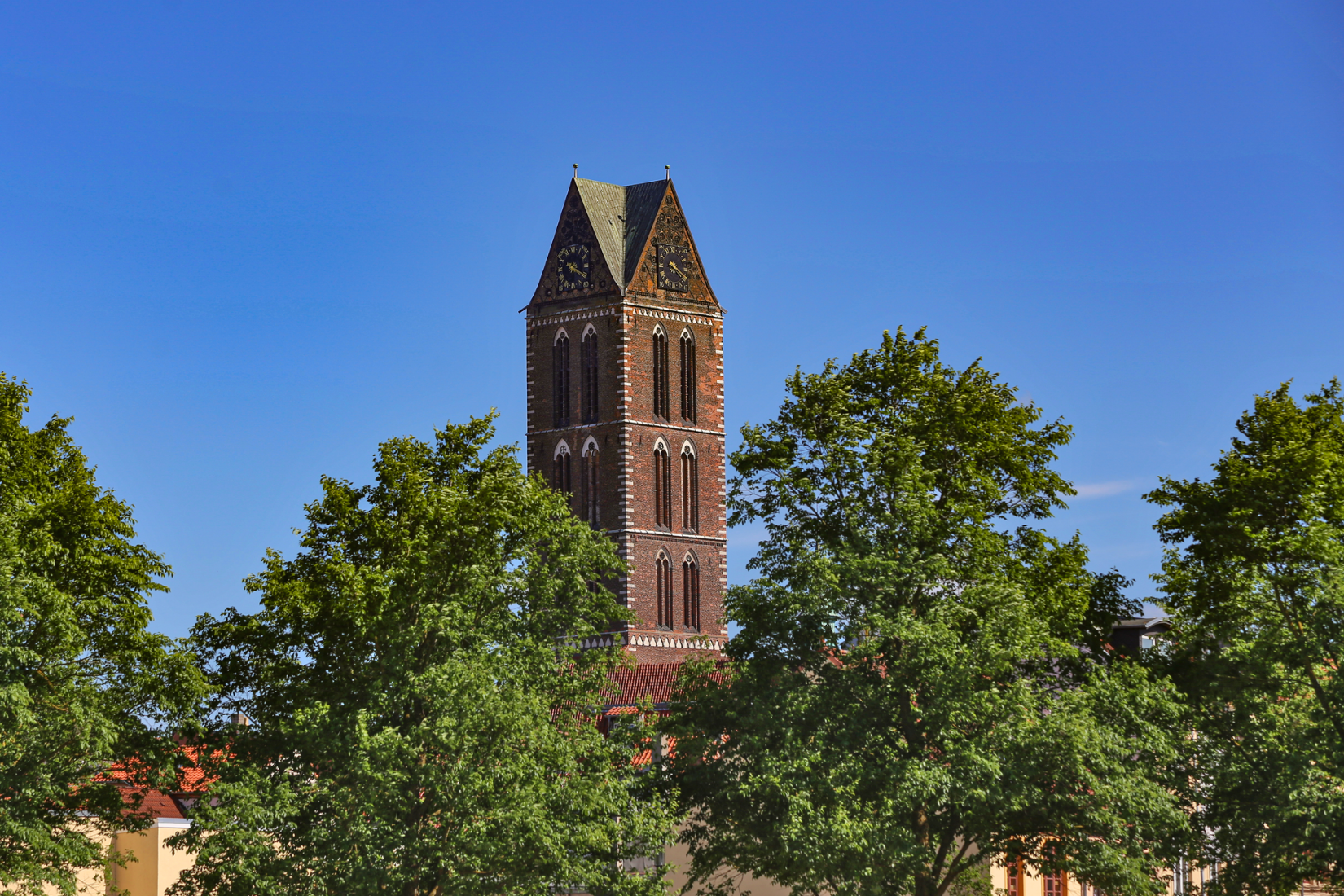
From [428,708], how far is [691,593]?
234 ft

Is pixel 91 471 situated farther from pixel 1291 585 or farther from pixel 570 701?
pixel 1291 585

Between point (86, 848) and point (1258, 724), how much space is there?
97.5 ft

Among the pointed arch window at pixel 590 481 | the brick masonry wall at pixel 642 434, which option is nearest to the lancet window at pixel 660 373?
the brick masonry wall at pixel 642 434

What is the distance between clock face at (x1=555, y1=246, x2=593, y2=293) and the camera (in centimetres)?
11600

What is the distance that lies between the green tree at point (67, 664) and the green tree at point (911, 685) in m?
13.9

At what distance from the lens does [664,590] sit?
113m

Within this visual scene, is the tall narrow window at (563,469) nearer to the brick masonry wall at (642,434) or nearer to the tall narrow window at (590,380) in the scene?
the brick masonry wall at (642,434)

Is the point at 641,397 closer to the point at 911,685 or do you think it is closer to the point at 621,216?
Answer: the point at 621,216

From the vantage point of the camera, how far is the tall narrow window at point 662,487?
114 metres

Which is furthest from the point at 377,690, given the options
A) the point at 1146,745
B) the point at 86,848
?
the point at 1146,745

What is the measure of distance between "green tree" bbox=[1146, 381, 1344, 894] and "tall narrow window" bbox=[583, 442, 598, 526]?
66755 mm

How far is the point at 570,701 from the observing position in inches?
1794

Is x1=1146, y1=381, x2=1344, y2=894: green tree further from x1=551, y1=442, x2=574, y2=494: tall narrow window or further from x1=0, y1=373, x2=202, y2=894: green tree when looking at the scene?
x1=551, y1=442, x2=574, y2=494: tall narrow window

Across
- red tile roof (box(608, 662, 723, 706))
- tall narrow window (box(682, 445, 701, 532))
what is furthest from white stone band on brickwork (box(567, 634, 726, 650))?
tall narrow window (box(682, 445, 701, 532))
